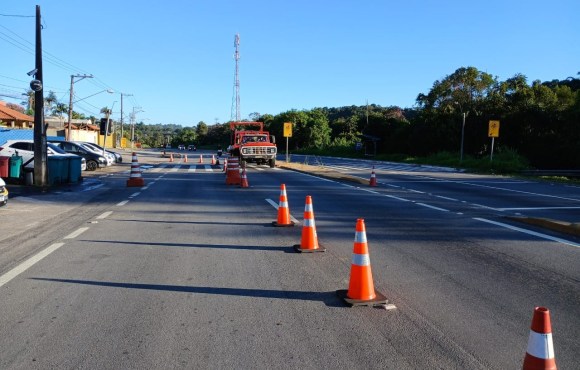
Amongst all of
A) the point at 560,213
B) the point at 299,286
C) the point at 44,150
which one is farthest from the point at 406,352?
the point at 44,150

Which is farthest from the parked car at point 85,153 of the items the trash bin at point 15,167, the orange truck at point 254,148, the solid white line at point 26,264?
the solid white line at point 26,264

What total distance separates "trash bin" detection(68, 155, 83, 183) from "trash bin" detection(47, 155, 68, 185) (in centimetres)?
52

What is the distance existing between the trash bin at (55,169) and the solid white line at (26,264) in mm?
11320

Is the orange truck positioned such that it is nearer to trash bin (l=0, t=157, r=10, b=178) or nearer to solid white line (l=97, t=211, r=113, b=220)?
trash bin (l=0, t=157, r=10, b=178)

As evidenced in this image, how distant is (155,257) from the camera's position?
7.45 meters

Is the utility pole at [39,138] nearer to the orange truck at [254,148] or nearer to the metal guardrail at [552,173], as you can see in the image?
the orange truck at [254,148]

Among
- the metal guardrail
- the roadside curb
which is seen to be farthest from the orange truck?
the roadside curb

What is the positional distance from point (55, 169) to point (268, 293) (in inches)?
616

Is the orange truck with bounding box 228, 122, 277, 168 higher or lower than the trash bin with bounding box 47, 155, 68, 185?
higher

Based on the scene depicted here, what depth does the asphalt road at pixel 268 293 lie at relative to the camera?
416 centimetres

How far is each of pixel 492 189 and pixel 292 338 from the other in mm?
17258

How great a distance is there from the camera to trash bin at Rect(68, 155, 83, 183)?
20.2m

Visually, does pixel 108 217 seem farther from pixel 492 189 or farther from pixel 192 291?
pixel 492 189

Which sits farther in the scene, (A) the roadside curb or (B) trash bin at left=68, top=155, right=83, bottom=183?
(B) trash bin at left=68, top=155, right=83, bottom=183
